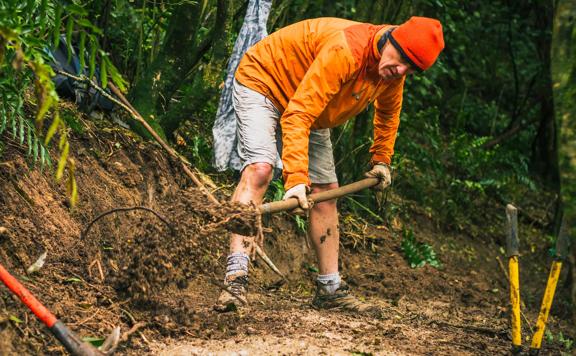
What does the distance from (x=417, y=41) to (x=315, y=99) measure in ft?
2.21

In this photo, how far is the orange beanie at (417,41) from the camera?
4090 mm

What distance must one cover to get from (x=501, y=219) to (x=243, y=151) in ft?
21.2

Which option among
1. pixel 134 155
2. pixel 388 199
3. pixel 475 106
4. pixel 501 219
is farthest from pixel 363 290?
pixel 475 106

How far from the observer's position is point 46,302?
11.5 ft

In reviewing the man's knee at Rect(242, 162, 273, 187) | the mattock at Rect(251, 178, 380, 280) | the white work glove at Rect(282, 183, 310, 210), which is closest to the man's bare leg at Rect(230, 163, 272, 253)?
the man's knee at Rect(242, 162, 273, 187)

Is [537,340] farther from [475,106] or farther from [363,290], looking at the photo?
[475,106]

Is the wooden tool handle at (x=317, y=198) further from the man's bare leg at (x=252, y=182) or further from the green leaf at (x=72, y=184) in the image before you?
the green leaf at (x=72, y=184)

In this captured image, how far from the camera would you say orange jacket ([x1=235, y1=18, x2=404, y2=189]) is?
4.04 metres

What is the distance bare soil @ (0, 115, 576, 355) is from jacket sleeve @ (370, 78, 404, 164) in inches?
45.2

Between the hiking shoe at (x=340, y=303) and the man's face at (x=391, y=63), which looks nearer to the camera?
the man's face at (x=391, y=63)

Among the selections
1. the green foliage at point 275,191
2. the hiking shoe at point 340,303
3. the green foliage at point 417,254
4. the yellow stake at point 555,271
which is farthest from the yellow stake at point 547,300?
the green foliage at point 417,254

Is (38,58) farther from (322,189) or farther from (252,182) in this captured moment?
(322,189)

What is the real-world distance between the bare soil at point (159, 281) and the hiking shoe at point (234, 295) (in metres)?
0.06

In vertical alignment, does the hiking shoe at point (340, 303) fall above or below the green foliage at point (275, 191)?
below
